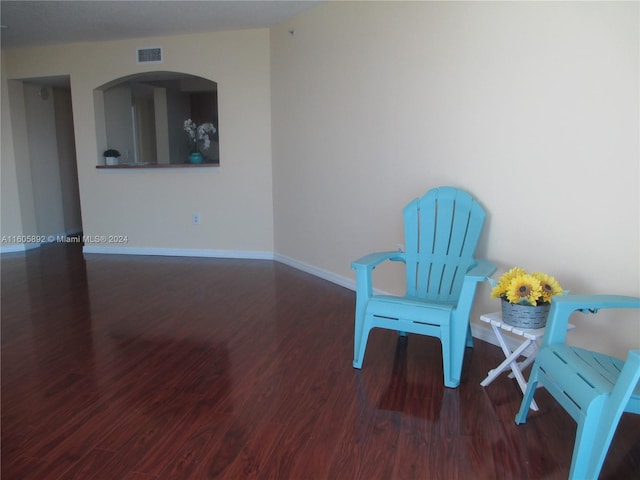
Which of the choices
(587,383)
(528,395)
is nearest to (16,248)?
(528,395)

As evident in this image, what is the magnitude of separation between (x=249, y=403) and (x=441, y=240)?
4.48 ft

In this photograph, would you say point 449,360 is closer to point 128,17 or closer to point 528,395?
point 528,395

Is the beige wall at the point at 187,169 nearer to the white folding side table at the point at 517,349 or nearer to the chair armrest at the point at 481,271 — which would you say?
the chair armrest at the point at 481,271

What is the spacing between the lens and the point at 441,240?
2627 mm

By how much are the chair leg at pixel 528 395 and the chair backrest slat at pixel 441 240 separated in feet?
2.48

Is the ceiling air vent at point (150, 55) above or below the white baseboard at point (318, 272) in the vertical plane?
above

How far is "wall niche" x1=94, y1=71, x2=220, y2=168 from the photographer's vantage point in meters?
5.27

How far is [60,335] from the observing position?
9.23ft

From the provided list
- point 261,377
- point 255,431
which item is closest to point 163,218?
point 261,377

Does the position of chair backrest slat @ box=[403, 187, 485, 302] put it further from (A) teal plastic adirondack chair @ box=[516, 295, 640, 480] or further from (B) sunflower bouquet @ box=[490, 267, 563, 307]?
(A) teal plastic adirondack chair @ box=[516, 295, 640, 480]

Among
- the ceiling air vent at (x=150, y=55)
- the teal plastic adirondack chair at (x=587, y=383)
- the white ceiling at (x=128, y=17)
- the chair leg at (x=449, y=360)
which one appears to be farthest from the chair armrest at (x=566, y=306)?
the ceiling air vent at (x=150, y=55)

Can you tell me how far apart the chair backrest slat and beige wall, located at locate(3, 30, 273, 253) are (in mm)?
2346

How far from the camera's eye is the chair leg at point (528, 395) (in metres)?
1.79

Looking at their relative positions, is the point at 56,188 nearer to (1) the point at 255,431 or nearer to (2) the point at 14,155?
(2) the point at 14,155
